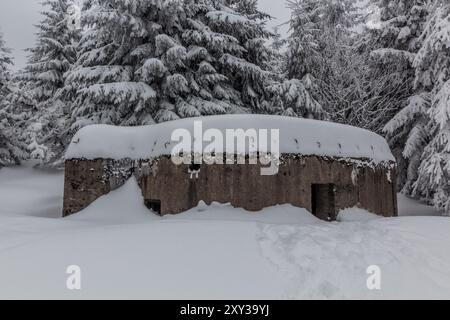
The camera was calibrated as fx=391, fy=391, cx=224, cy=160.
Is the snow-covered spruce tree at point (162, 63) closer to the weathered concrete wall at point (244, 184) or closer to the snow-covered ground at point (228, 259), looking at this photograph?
the weathered concrete wall at point (244, 184)

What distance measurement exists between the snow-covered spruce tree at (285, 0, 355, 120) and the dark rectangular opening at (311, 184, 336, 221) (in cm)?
877

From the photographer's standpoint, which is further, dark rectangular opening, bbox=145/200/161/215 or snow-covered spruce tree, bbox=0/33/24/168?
snow-covered spruce tree, bbox=0/33/24/168

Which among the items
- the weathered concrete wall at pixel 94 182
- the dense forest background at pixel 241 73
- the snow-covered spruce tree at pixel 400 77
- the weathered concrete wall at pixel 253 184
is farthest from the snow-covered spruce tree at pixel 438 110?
the weathered concrete wall at pixel 94 182

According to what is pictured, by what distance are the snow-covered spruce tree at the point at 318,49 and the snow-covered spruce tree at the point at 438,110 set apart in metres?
3.85

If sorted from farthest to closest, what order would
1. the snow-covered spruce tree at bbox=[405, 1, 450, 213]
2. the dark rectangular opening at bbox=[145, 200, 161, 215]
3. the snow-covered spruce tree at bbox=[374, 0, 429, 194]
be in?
the snow-covered spruce tree at bbox=[374, 0, 429, 194]
the snow-covered spruce tree at bbox=[405, 1, 450, 213]
the dark rectangular opening at bbox=[145, 200, 161, 215]

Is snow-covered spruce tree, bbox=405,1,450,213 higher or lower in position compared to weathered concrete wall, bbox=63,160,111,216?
higher

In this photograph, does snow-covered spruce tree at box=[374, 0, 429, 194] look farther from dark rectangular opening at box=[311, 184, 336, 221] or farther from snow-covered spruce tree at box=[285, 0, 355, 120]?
dark rectangular opening at box=[311, 184, 336, 221]

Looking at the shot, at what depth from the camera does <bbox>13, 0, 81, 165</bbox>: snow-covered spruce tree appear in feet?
57.2

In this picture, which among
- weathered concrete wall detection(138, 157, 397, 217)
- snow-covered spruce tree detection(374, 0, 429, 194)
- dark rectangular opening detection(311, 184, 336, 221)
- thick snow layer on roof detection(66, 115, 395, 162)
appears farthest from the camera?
snow-covered spruce tree detection(374, 0, 429, 194)

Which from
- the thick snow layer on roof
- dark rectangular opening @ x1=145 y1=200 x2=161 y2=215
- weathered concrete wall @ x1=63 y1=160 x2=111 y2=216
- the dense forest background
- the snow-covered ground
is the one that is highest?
the dense forest background

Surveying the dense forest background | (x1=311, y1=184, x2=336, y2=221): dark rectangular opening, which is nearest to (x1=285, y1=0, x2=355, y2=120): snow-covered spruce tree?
the dense forest background

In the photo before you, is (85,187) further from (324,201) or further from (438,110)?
(438,110)
